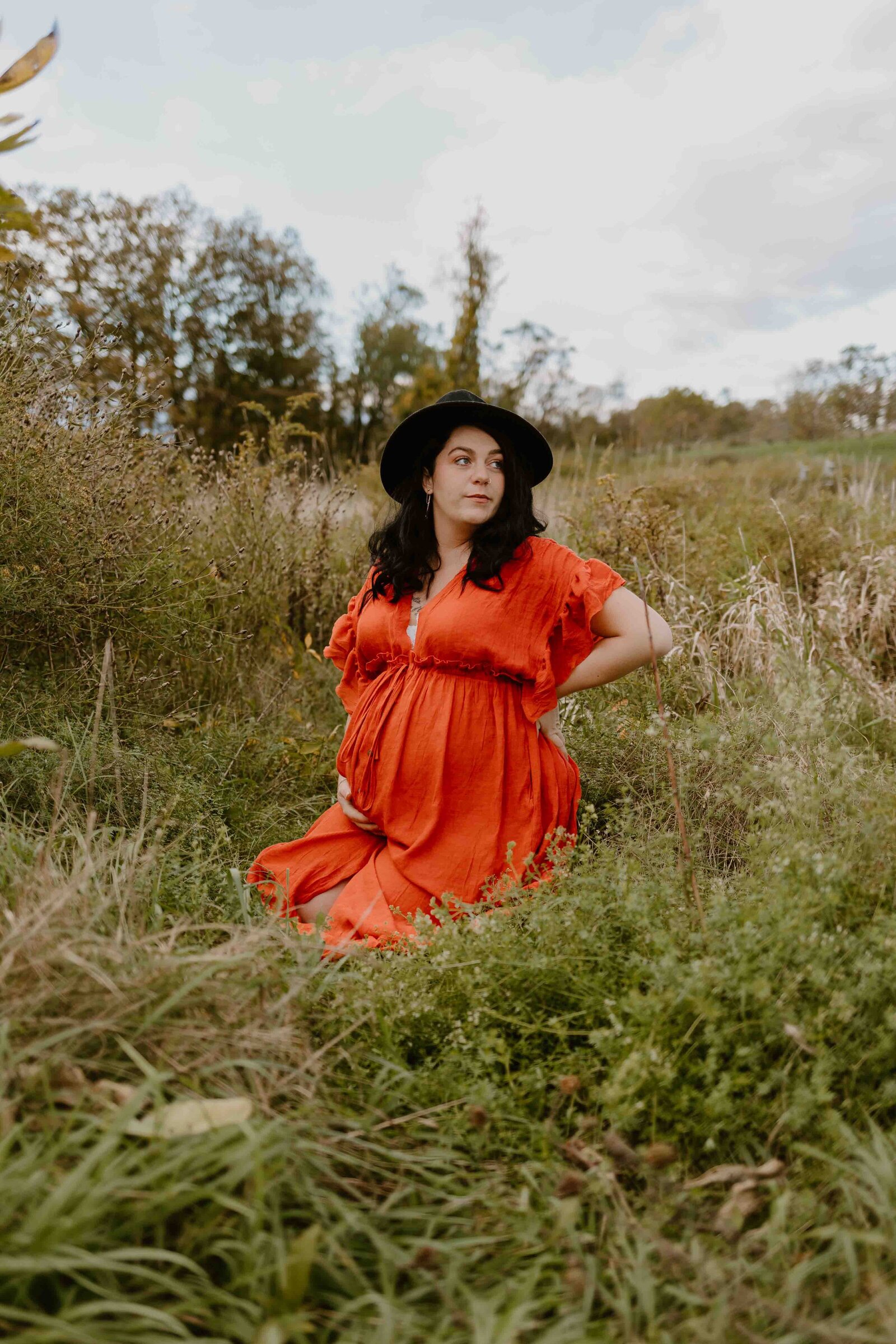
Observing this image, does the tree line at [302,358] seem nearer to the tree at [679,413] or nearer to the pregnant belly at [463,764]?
the tree at [679,413]

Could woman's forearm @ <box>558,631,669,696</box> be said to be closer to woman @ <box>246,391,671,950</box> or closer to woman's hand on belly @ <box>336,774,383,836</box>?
woman @ <box>246,391,671,950</box>

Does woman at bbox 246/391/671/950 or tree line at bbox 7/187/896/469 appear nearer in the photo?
woman at bbox 246/391/671/950

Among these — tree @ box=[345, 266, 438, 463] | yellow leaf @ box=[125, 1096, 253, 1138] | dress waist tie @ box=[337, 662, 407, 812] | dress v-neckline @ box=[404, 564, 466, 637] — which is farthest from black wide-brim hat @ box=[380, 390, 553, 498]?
tree @ box=[345, 266, 438, 463]

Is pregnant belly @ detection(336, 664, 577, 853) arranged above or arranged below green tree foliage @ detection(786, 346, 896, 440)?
below

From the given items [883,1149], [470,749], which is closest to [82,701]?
[470,749]

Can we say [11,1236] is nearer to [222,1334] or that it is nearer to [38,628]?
[222,1334]

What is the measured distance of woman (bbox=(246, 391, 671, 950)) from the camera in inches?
111

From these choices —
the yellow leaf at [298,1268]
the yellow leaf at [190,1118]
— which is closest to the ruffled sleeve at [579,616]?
the yellow leaf at [190,1118]

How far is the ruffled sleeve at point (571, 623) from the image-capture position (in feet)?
9.26

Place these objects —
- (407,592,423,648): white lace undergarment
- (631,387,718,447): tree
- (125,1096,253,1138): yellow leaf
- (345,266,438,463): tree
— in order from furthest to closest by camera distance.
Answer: (345,266,438,463): tree < (631,387,718,447): tree < (407,592,423,648): white lace undergarment < (125,1096,253,1138): yellow leaf

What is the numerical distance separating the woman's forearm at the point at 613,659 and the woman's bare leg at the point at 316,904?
3.32 feet

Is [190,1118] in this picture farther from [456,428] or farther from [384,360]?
[384,360]

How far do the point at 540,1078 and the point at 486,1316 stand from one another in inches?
20.7

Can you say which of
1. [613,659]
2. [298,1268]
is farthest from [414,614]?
[298,1268]
